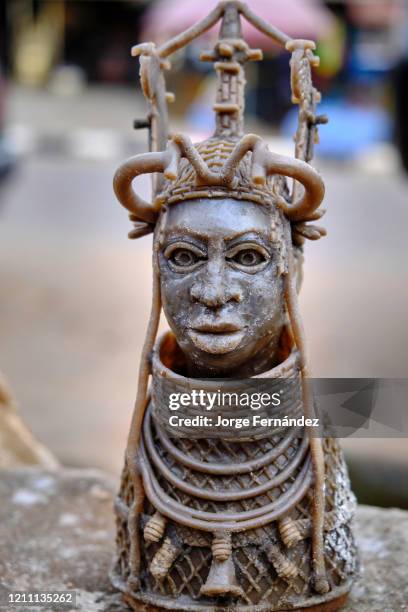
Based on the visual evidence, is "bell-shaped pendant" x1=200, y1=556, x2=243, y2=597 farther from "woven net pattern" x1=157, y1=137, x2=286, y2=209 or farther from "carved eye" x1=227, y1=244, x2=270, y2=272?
"woven net pattern" x1=157, y1=137, x2=286, y2=209

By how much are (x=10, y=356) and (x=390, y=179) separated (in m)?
5.00

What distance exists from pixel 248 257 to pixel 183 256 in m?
0.13

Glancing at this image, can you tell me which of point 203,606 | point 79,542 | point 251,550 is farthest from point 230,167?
point 79,542

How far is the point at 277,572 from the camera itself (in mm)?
1846

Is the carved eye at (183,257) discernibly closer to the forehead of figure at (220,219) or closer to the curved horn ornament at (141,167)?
the forehead of figure at (220,219)

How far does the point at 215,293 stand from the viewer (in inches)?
68.9

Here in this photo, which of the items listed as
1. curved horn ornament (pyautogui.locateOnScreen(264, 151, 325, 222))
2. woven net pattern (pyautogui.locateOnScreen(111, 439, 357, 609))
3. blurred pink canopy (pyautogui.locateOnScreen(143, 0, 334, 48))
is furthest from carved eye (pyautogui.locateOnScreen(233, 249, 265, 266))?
blurred pink canopy (pyautogui.locateOnScreen(143, 0, 334, 48))

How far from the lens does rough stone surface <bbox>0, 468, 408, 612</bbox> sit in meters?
2.12

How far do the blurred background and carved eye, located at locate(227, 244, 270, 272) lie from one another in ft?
6.37

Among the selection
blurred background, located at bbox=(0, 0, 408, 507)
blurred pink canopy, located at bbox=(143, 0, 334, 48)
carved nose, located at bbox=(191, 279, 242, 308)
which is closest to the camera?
carved nose, located at bbox=(191, 279, 242, 308)

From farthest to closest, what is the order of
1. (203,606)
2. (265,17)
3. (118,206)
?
(265,17)
(118,206)
(203,606)

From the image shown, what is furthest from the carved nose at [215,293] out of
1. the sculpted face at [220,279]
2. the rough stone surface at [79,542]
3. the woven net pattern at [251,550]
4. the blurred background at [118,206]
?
the blurred background at [118,206]

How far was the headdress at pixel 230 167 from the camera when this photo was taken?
179 centimetres

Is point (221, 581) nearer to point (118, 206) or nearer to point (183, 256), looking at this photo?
point (183, 256)
